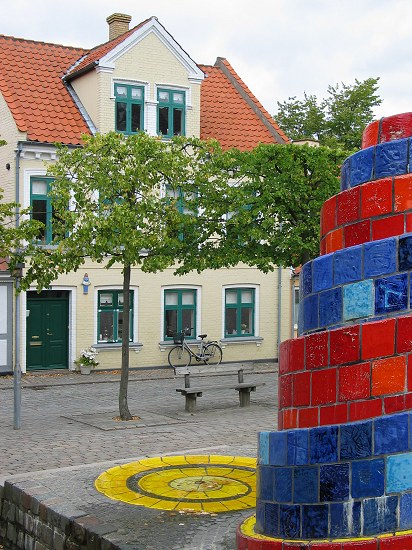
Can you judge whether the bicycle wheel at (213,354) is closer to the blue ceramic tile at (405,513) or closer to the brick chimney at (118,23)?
the brick chimney at (118,23)

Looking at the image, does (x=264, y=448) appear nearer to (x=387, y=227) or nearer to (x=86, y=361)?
(x=387, y=227)

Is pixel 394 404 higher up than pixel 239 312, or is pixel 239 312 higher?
pixel 239 312

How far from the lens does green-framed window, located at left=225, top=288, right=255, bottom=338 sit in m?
26.5

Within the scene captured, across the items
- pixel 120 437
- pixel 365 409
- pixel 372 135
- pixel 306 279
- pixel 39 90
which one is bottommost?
pixel 120 437

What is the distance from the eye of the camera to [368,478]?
579 centimetres

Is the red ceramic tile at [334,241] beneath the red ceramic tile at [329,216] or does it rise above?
beneath

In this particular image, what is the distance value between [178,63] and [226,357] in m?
8.72

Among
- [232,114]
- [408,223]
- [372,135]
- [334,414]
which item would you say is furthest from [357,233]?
[232,114]

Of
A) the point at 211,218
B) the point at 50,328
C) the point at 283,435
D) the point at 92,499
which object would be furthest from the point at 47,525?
the point at 50,328

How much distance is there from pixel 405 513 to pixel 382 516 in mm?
153

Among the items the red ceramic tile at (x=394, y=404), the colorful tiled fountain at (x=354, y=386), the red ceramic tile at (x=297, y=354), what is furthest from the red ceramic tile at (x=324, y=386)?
the red ceramic tile at (x=394, y=404)

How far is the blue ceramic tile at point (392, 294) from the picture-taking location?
5.89 meters

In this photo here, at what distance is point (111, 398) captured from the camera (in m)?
18.5

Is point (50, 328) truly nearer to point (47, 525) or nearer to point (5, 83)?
point (5, 83)
